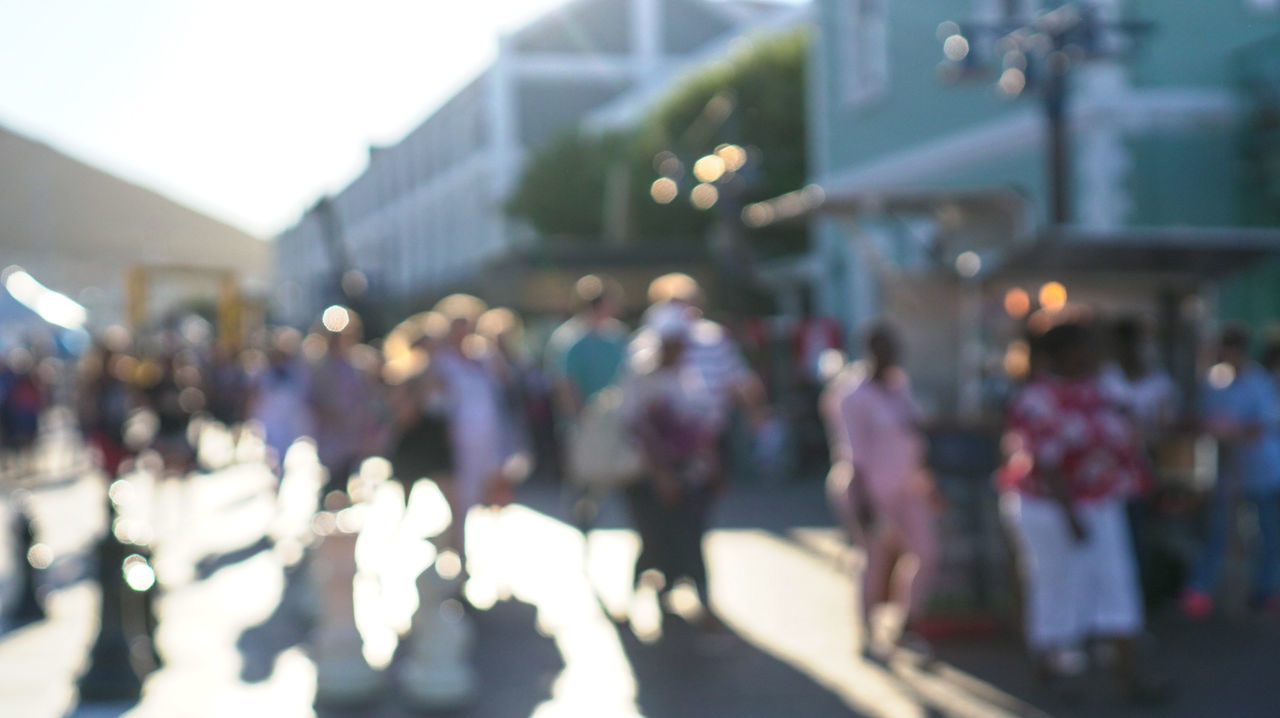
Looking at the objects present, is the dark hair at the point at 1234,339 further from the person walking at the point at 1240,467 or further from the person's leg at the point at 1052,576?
the person's leg at the point at 1052,576

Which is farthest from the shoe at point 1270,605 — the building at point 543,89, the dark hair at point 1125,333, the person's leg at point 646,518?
the building at point 543,89

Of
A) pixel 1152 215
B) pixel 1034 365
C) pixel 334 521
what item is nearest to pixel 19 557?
pixel 334 521

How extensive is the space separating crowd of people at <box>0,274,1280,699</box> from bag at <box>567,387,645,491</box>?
0.01 metres

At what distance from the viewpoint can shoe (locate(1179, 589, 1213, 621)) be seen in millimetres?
8500

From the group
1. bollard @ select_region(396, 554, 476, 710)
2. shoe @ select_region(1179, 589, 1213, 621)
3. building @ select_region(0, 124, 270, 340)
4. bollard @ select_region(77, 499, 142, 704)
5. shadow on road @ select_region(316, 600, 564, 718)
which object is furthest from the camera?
building @ select_region(0, 124, 270, 340)

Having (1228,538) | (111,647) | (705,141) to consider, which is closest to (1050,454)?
(1228,538)

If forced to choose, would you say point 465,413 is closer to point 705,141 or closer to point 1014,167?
point 1014,167

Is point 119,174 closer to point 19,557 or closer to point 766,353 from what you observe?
point 766,353

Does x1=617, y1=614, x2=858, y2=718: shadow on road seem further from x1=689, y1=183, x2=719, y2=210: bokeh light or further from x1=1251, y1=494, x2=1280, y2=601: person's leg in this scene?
x1=689, y1=183, x2=719, y2=210: bokeh light

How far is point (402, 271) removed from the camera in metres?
78.2

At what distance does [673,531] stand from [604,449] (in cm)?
57

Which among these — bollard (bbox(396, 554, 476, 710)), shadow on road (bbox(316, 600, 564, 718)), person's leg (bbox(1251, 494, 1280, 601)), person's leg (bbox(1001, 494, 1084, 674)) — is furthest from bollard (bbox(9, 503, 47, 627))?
person's leg (bbox(1251, 494, 1280, 601))

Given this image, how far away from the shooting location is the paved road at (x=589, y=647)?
644cm

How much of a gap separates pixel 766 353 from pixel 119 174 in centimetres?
2280
